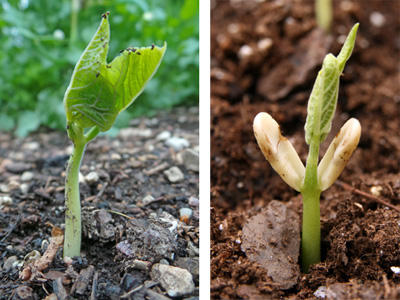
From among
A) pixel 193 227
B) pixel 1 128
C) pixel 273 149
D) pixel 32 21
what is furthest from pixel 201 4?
pixel 1 128

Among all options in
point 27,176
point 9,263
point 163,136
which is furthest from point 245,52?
point 9,263

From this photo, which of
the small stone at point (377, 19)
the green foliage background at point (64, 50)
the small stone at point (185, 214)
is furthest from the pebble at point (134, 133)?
the small stone at point (377, 19)

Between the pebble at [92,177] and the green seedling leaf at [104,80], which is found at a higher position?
the green seedling leaf at [104,80]

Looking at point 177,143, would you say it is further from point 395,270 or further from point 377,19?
point 377,19

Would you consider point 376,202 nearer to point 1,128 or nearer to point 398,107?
point 398,107

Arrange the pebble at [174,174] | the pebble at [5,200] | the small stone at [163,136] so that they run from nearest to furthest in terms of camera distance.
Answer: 1. the pebble at [5,200]
2. the pebble at [174,174]
3. the small stone at [163,136]

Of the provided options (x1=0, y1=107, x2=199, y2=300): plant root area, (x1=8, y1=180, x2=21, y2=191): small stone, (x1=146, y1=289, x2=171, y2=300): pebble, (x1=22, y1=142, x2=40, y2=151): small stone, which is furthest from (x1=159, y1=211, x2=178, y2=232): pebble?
(x1=22, y1=142, x2=40, y2=151): small stone

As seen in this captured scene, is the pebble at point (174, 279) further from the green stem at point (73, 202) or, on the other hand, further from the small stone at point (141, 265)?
the green stem at point (73, 202)
